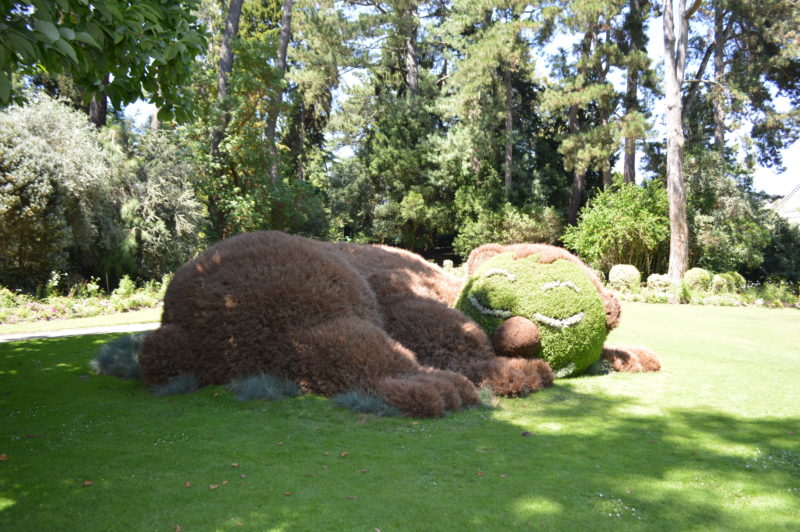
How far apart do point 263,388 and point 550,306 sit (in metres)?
3.27

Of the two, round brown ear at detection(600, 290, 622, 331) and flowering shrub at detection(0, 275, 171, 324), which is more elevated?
round brown ear at detection(600, 290, 622, 331)

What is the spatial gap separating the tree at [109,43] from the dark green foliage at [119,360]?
2.66 m

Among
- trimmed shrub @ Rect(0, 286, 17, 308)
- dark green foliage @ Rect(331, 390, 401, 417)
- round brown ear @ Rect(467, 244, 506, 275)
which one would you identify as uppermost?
round brown ear @ Rect(467, 244, 506, 275)

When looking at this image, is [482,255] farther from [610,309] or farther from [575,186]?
[575,186]

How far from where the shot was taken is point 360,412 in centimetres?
466

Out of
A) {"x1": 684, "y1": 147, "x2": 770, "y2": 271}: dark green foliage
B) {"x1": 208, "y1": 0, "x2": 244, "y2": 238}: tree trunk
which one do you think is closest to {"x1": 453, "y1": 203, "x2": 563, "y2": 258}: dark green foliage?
{"x1": 684, "y1": 147, "x2": 770, "y2": 271}: dark green foliage

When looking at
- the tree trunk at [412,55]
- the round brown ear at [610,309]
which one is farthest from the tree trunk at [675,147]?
the round brown ear at [610,309]

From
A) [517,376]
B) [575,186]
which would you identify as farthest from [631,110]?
[517,376]

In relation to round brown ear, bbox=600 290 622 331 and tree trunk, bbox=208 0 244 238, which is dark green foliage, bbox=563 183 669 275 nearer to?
tree trunk, bbox=208 0 244 238

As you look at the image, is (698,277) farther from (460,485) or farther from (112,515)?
(112,515)

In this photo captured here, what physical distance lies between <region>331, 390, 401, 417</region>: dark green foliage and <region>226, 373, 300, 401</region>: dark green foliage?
0.49 metres

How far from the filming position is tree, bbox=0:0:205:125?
119 inches

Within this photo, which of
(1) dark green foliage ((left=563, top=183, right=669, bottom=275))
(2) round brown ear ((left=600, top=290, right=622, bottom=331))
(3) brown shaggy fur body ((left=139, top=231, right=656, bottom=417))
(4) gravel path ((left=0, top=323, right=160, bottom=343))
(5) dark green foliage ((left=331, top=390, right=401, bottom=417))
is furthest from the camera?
(1) dark green foliage ((left=563, top=183, right=669, bottom=275))

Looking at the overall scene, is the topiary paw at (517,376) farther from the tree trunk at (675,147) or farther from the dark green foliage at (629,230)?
the dark green foliage at (629,230)
